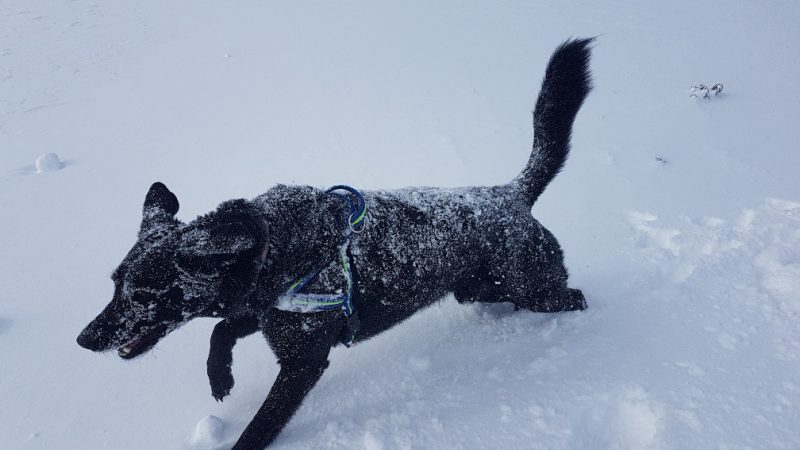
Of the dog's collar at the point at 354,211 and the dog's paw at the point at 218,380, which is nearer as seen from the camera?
the dog's collar at the point at 354,211

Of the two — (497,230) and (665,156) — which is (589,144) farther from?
(497,230)

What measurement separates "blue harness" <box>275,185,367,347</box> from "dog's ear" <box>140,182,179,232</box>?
64 cm

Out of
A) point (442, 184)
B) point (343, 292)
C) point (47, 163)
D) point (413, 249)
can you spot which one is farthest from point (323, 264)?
point (47, 163)

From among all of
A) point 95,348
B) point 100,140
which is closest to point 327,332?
point 95,348

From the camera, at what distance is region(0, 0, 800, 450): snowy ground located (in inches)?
82.0

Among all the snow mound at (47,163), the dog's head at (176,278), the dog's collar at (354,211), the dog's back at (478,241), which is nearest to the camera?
the dog's head at (176,278)

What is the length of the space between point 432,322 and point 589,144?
113 inches

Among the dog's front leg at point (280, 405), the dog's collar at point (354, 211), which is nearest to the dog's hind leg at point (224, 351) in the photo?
the dog's front leg at point (280, 405)

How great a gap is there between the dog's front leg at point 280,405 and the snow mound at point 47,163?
11.6 feet

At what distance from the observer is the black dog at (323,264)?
175 cm

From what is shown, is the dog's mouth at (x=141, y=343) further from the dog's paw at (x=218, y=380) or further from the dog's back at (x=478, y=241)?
the dog's back at (x=478, y=241)

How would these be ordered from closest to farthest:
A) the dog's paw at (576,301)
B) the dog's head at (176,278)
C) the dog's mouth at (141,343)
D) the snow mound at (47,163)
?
the dog's head at (176,278) < the dog's mouth at (141,343) < the dog's paw at (576,301) < the snow mound at (47,163)

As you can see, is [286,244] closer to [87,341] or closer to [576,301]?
[87,341]

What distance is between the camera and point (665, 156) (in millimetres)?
4348
